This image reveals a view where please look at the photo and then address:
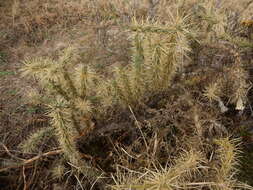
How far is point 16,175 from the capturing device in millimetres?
1256

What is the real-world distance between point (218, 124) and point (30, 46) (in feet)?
9.28

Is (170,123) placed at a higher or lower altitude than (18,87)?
higher

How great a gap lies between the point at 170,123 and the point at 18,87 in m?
1.71

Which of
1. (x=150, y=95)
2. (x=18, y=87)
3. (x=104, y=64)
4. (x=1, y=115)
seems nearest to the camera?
(x=150, y=95)

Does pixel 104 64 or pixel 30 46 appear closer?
pixel 104 64

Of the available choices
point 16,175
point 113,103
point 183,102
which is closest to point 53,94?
point 113,103

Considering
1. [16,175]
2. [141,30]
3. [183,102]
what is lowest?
[16,175]

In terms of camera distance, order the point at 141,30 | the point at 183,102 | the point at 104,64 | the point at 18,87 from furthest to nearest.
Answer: the point at 104,64, the point at 18,87, the point at 183,102, the point at 141,30

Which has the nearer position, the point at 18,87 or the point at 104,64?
the point at 18,87

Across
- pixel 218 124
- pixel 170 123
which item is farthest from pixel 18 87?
pixel 218 124

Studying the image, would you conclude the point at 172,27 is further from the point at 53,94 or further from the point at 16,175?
the point at 16,175

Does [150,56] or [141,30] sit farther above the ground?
[141,30]

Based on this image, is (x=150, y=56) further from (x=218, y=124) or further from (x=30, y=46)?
(x=30, y=46)

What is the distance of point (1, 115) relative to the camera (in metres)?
1.86
